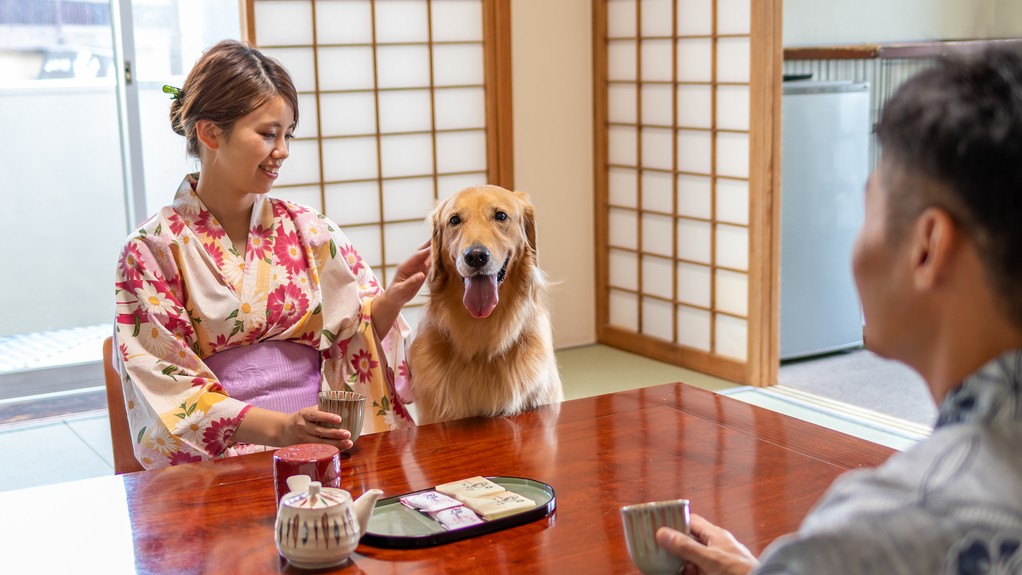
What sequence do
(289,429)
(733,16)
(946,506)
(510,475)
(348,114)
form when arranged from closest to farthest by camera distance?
(946,506), (510,475), (289,429), (733,16), (348,114)

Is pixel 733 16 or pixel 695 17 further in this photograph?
pixel 695 17

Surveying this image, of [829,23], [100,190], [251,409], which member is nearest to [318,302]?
[251,409]

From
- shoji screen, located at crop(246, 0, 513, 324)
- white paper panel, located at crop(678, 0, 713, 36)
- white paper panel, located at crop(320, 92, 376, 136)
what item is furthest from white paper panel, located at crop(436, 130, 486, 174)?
white paper panel, located at crop(678, 0, 713, 36)

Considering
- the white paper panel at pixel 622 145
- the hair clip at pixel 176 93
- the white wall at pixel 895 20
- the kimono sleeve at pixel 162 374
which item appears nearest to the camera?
the kimono sleeve at pixel 162 374

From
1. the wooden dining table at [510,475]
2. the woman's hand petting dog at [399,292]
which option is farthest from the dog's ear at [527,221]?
the wooden dining table at [510,475]

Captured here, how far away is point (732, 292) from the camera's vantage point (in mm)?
4039

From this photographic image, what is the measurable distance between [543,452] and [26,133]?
144 inches

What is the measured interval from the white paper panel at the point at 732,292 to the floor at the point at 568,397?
0.33m

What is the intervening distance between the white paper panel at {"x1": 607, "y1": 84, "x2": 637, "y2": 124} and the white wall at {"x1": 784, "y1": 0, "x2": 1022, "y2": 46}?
121 cm

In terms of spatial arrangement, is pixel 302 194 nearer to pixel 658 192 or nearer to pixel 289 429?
pixel 658 192

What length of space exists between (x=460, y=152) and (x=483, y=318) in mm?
2474

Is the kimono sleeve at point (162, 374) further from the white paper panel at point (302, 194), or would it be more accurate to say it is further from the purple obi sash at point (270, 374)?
the white paper panel at point (302, 194)

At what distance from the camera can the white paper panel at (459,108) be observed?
430 centimetres

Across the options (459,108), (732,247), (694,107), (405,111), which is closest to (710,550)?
(732,247)
